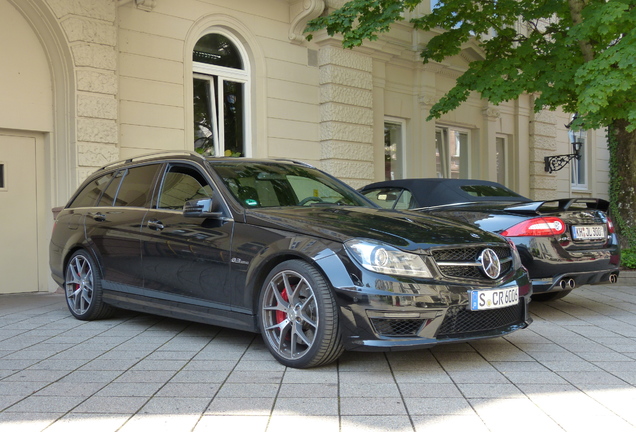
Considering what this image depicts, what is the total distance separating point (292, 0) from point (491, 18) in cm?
400

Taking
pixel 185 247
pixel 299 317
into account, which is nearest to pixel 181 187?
pixel 185 247

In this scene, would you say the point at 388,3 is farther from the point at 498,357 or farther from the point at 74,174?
the point at 498,357

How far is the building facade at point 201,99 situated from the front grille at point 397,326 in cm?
604

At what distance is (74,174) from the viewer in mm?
9078

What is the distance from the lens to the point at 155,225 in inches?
228

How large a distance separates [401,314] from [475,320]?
0.59 m

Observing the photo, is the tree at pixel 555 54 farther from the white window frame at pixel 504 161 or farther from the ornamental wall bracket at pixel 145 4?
the white window frame at pixel 504 161

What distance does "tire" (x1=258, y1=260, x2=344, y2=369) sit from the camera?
439cm

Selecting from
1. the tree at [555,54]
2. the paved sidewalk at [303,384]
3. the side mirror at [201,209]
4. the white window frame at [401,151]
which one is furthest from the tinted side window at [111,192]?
the white window frame at [401,151]

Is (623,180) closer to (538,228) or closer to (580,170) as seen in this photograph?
(538,228)

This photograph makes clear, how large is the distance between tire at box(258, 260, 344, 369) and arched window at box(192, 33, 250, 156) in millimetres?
6627

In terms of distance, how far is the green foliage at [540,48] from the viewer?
32.1 ft

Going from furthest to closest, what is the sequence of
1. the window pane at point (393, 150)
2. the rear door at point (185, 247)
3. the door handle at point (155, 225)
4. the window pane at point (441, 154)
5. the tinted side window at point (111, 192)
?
1. the window pane at point (441, 154)
2. the window pane at point (393, 150)
3. the tinted side window at point (111, 192)
4. the door handle at point (155, 225)
5. the rear door at point (185, 247)

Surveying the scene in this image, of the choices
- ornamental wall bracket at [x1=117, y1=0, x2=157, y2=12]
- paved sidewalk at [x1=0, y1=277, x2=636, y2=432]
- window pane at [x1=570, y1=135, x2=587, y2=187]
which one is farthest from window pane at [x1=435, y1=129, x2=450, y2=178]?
paved sidewalk at [x1=0, y1=277, x2=636, y2=432]
